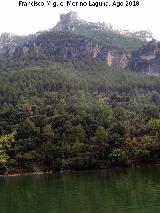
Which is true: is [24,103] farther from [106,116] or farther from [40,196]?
[40,196]

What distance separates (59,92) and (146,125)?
4838cm

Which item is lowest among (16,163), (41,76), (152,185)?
(16,163)

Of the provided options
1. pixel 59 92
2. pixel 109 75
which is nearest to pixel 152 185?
pixel 59 92

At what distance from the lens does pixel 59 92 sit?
5064 inches

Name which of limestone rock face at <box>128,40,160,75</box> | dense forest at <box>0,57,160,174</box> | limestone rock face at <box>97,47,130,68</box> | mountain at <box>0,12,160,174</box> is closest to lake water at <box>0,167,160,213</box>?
dense forest at <box>0,57,160,174</box>

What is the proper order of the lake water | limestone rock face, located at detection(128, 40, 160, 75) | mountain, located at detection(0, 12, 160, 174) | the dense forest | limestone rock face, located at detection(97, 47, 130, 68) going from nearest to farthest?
the lake water → the dense forest → mountain, located at detection(0, 12, 160, 174) → limestone rock face, located at detection(97, 47, 130, 68) → limestone rock face, located at detection(128, 40, 160, 75)

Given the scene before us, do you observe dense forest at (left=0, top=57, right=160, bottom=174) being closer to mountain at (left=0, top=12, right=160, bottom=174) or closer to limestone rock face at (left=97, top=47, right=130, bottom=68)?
mountain at (left=0, top=12, right=160, bottom=174)

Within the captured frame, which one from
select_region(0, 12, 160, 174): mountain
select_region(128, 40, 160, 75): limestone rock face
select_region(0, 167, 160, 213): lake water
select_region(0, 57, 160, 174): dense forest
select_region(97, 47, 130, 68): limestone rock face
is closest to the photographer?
select_region(0, 167, 160, 213): lake water

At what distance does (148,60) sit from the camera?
179500mm

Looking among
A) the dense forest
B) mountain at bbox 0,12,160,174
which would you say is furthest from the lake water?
mountain at bbox 0,12,160,174

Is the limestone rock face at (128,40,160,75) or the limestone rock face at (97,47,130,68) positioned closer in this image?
the limestone rock face at (97,47,130,68)

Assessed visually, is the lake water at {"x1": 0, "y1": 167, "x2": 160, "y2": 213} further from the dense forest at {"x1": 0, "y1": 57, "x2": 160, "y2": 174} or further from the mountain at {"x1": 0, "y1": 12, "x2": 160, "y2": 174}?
the mountain at {"x1": 0, "y1": 12, "x2": 160, "y2": 174}

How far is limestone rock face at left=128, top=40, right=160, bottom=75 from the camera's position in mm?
179375

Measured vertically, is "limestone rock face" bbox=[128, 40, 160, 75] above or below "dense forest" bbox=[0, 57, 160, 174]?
above
